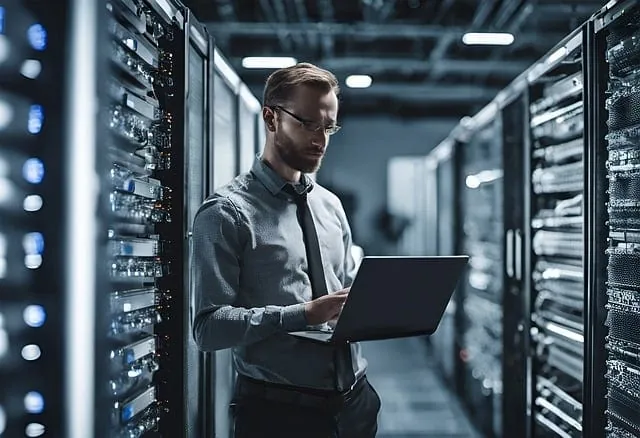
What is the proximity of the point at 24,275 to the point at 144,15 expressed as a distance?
0.86 metres

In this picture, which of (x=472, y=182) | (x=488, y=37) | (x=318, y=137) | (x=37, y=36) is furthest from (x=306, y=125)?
(x=488, y=37)

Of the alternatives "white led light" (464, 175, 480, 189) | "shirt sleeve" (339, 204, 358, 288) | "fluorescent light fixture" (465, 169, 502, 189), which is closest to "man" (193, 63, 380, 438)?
"shirt sleeve" (339, 204, 358, 288)

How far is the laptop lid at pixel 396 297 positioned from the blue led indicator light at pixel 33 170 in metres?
0.73

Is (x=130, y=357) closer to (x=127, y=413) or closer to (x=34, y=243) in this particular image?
(x=127, y=413)

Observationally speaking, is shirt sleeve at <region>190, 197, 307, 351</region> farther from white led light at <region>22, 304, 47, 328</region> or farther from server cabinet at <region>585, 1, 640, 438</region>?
server cabinet at <region>585, 1, 640, 438</region>

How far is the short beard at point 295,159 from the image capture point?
2.13 meters

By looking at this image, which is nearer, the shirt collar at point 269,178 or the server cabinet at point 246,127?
the shirt collar at point 269,178

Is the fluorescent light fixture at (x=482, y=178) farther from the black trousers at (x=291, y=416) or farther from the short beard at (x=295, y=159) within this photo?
the black trousers at (x=291, y=416)

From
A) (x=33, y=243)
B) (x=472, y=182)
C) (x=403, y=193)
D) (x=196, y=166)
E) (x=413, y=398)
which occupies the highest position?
(x=403, y=193)

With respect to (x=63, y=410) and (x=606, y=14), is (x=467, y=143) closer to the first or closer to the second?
(x=606, y=14)

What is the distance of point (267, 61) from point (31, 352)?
5.82 metres

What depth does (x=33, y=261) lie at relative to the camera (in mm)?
1381

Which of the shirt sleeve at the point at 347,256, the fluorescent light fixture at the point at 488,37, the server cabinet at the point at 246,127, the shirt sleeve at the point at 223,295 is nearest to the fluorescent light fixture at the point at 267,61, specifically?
the fluorescent light fixture at the point at 488,37

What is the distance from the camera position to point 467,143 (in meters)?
5.88
